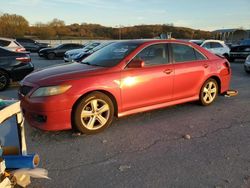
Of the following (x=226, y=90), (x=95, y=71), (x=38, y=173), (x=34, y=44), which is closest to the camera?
(x=38, y=173)

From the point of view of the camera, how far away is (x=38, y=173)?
286cm

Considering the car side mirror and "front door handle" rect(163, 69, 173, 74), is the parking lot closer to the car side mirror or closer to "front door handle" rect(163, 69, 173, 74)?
"front door handle" rect(163, 69, 173, 74)

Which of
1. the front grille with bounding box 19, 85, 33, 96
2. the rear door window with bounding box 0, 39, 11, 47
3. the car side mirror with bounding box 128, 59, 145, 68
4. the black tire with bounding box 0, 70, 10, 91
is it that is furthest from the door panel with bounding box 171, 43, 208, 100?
the rear door window with bounding box 0, 39, 11, 47

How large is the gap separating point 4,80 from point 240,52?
14.3 m

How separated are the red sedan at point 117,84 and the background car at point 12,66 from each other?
4.30 m

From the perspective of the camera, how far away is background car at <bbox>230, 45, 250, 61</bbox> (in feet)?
60.7

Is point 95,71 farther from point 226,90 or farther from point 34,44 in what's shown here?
point 34,44

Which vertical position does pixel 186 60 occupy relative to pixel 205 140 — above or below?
above

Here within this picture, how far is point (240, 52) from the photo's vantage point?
18.8 m

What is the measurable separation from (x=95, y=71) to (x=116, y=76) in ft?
1.18

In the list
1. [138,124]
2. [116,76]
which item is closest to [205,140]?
[138,124]

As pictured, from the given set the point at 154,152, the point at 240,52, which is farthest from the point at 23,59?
the point at 240,52

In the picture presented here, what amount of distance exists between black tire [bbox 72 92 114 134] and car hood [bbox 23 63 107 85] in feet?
1.27

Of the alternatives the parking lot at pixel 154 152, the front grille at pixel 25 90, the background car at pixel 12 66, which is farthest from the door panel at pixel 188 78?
the background car at pixel 12 66
